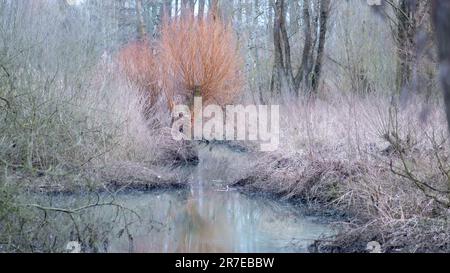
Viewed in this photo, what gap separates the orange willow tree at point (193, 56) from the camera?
16281 millimetres

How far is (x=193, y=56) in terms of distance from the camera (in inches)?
643

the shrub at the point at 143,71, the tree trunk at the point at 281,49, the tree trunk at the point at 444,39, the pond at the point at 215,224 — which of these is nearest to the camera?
the tree trunk at the point at 444,39

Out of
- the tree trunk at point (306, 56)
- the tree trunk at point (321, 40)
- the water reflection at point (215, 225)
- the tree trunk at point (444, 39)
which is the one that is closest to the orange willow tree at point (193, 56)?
the tree trunk at point (306, 56)

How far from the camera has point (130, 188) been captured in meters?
11.4

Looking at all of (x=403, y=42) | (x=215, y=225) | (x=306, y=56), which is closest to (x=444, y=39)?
(x=403, y=42)

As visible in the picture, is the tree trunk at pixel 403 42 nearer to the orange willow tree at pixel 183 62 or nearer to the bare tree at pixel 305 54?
the bare tree at pixel 305 54

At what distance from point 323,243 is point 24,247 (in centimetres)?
347

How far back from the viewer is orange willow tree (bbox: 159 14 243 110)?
16.3 metres

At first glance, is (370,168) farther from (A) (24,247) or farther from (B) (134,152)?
(B) (134,152)

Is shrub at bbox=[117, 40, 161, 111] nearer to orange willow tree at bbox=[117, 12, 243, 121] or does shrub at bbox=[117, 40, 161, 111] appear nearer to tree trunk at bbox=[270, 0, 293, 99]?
orange willow tree at bbox=[117, 12, 243, 121]

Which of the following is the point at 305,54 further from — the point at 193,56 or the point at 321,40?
the point at 193,56

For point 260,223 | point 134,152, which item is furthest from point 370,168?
point 134,152

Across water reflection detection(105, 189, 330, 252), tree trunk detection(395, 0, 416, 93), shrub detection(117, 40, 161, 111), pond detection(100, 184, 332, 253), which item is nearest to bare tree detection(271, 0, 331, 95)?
shrub detection(117, 40, 161, 111)
